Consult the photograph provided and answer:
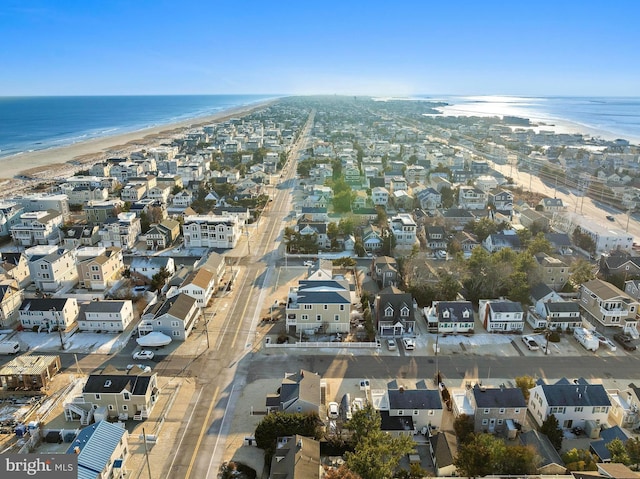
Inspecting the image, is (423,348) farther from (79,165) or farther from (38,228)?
(79,165)

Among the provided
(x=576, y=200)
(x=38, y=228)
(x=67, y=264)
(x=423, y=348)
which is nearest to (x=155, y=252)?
(x=67, y=264)

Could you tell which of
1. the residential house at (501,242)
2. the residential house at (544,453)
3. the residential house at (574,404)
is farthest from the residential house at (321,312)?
the residential house at (501,242)

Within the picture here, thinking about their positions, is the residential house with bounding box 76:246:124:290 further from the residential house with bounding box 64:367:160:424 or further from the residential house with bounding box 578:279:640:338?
the residential house with bounding box 578:279:640:338

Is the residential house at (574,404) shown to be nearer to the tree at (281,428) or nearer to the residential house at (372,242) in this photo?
the tree at (281,428)

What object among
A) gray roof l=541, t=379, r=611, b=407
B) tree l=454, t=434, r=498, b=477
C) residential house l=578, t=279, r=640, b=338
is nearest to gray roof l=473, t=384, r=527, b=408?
gray roof l=541, t=379, r=611, b=407

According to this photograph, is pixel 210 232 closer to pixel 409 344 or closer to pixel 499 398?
Answer: pixel 409 344

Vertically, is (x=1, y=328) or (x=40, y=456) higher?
(x=40, y=456)
